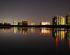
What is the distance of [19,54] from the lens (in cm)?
775

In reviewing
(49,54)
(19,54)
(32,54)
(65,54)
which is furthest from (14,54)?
(65,54)

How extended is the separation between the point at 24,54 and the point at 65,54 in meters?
3.37

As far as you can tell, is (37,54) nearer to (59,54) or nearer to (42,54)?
(42,54)

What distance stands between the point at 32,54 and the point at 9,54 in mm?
1886

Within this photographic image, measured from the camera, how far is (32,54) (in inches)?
308

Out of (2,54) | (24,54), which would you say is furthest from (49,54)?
(2,54)

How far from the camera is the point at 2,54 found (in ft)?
25.4

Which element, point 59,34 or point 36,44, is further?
point 59,34

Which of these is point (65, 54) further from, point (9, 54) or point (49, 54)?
point (9, 54)

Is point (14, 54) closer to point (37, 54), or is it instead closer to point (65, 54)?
point (37, 54)

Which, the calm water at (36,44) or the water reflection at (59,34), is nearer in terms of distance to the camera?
the calm water at (36,44)

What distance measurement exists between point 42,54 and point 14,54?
229 cm

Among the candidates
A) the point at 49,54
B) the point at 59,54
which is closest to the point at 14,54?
the point at 49,54

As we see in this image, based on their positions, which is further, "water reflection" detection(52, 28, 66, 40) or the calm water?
"water reflection" detection(52, 28, 66, 40)
